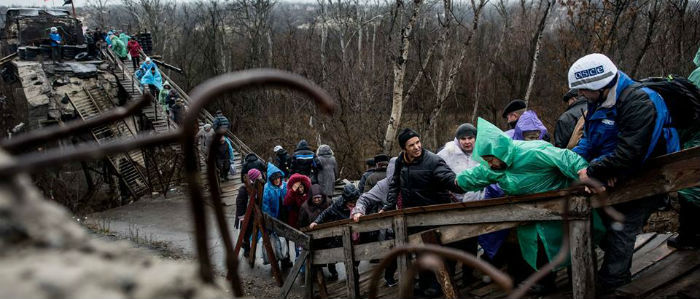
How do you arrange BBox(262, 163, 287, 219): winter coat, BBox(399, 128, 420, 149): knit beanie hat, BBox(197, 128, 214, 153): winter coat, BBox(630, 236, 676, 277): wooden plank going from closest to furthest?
BBox(630, 236, 676, 277): wooden plank < BBox(399, 128, 420, 149): knit beanie hat < BBox(262, 163, 287, 219): winter coat < BBox(197, 128, 214, 153): winter coat

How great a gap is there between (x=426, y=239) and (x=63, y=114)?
636 inches

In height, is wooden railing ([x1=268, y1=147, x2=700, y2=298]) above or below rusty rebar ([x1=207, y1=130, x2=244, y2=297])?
below

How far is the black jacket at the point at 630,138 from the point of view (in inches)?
126

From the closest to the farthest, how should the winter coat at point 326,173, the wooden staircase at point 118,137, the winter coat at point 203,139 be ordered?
the winter coat at point 326,173
the winter coat at point 203,139
the wooden staircase at point 118,137

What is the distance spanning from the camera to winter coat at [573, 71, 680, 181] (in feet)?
10.5

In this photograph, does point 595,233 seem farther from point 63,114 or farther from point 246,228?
point 63,114

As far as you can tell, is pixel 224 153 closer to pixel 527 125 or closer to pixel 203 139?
pixel 203 139

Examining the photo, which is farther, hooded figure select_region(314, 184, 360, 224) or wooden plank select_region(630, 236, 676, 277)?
hooded figure select_region(314, 184, 360, 224)

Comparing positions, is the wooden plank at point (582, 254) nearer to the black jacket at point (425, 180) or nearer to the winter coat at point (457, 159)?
the black jacket at point (425, 180)

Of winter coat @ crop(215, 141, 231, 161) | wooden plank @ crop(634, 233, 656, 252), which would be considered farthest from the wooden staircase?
wooden plank @ crop(634, 233, 656, 252)

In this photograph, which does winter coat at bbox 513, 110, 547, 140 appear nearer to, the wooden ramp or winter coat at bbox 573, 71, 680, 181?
the wooden ramp

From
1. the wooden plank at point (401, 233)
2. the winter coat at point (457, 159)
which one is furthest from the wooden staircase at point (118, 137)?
the wooden plank at point (401, 233)

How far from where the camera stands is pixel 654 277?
3555 millimetres

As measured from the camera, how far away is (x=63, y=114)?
1656 centimetres
